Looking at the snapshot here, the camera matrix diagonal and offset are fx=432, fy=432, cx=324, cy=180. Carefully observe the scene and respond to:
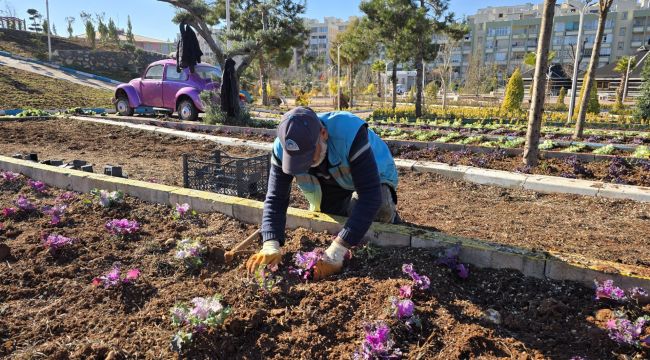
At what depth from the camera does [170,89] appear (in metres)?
11.7

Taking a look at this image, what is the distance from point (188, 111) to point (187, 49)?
1563 mm

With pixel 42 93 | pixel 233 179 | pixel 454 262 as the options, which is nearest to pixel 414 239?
pixel 454 262

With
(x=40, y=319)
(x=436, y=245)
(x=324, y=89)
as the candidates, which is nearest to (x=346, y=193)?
(x=436, y=245)

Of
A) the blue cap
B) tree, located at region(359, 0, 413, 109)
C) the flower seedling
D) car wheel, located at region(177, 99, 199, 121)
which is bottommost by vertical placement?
the flower seedling

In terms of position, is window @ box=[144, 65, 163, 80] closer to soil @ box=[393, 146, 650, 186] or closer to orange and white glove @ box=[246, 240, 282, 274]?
soil @ box=[393, 146, 650, 186]

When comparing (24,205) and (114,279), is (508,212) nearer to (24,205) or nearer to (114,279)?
(114,279)

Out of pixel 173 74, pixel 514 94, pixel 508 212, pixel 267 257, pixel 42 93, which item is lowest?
pixel 508 212

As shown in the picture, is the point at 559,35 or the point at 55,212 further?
the point at 559,35

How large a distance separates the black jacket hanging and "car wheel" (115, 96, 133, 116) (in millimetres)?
→ 2476

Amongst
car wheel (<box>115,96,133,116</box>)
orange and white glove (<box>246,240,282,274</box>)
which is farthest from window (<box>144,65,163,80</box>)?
orange and white glove (<box>246,240,282,274</box>)

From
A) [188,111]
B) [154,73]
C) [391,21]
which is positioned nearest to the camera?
[188,111]

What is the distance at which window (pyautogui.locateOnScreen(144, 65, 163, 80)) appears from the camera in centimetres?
1205

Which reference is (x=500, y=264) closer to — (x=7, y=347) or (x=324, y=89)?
(x=7, y=347)

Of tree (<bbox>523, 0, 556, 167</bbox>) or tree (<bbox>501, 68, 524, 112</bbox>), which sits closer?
tree (<bbox>523, 0, 556, 167</bbox>)
